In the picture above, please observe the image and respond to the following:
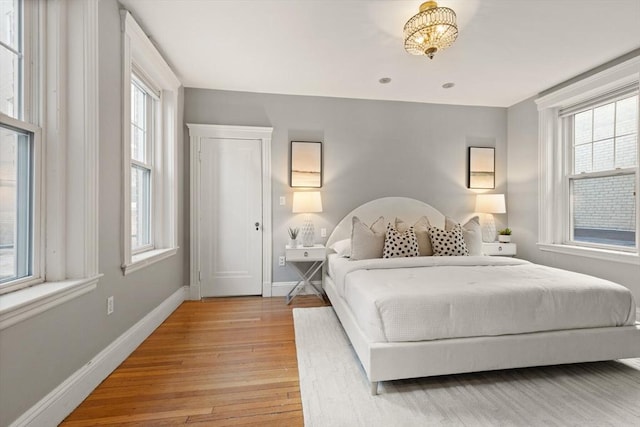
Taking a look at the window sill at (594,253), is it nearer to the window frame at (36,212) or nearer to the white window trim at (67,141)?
the white window trim at (67,141)

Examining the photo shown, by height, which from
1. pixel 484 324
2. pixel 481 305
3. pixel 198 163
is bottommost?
pixel 484 324

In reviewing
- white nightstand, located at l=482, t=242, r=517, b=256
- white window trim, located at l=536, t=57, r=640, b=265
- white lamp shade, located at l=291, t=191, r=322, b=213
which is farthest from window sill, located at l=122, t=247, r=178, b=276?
white window trim, located at l=536, t=57, r=640, b=265

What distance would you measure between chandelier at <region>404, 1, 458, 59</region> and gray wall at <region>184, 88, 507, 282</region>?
66.9 inches

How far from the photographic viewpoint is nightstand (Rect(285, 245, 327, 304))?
3.30 m

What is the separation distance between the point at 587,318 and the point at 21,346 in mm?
3089

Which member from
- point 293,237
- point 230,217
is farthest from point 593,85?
point 230,217

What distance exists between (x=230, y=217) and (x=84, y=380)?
2142mm

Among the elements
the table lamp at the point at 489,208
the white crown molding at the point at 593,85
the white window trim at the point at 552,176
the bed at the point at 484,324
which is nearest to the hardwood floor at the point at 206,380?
the bed at the point at 484,324

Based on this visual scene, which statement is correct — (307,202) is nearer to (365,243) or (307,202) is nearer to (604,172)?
(365,243)

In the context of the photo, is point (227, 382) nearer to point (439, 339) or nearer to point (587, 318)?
point (439, 339)

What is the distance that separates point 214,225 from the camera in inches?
140

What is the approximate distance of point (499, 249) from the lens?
379 centimetres

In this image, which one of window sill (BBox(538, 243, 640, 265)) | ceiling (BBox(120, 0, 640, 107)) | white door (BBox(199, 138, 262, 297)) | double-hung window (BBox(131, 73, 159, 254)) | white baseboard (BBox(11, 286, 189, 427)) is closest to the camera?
white baseboard (BBox(11, 286, 189, 427))

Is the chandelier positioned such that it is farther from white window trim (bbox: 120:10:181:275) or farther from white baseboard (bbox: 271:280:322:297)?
white baseboard (bbox: 271:280:322:297)
